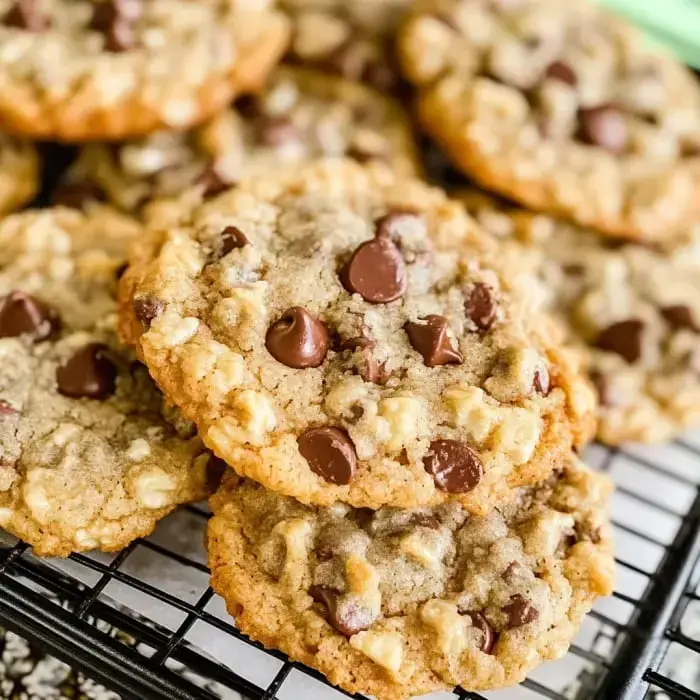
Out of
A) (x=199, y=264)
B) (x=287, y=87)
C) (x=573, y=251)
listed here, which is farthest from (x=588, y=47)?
(x=199, y=264)

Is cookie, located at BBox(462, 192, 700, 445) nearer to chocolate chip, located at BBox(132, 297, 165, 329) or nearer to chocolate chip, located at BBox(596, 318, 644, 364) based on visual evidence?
chocolate chip, located at BBox(596, 318, 644, 364)

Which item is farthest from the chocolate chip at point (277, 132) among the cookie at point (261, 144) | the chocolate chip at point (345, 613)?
the chocolate chip at point (345, 613)

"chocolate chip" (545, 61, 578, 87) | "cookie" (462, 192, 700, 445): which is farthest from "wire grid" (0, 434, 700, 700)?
"chocolate chip" (545, 61, 578, 87)

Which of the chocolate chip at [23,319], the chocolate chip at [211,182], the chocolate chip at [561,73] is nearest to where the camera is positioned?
the chocolate chip at [23,319]

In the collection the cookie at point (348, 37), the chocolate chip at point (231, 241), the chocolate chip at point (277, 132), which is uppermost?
the cookie at point (348, 37)

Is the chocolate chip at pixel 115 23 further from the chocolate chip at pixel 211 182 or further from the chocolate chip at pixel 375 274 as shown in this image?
the chocolate chip at pixel 375 274

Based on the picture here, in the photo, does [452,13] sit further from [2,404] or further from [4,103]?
[2,404]
